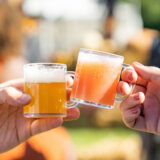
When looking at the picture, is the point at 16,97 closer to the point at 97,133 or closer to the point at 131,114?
the point at 131,114

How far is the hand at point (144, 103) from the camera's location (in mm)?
2070

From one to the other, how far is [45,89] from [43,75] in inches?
2.6

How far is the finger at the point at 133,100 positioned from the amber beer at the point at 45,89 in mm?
408

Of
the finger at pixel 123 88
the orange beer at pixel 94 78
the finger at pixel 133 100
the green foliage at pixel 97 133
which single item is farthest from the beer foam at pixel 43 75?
the green foliage at pixel 97 133

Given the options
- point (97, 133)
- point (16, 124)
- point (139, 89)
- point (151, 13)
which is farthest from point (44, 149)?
point (151, 13)

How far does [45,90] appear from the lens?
5.88ft

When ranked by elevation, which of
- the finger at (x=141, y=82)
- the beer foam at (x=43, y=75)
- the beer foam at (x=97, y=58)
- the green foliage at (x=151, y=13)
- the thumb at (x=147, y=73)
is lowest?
the green foliage at (x=151, y=13)

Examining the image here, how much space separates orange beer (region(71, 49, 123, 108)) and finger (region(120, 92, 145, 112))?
0.23m

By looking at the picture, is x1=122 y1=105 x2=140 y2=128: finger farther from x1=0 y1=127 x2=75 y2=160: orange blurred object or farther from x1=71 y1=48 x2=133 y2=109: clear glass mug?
x1=0 y1=127 x2=75 y2=160: orange blurred object

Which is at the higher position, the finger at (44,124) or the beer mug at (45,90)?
the beer mug at (45,90)

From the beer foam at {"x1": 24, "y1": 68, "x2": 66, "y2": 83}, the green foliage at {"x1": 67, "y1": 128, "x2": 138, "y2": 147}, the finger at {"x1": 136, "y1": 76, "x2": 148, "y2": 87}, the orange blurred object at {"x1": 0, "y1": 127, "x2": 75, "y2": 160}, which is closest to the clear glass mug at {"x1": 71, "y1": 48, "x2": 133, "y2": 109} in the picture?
the beer foam at {"x1": 24, "y1": 68, "x2": 66, "y2": 83}

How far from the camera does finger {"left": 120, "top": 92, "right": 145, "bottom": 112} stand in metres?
2.06

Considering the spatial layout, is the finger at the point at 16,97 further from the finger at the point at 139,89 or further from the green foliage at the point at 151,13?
the green foliage at the point at 151,13

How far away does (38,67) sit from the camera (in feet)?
5.96
